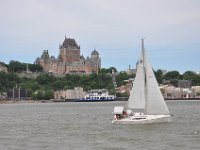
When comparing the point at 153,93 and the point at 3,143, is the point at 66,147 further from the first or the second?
the point at 153,93

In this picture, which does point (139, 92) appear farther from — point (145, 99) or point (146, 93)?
point (145, 99)

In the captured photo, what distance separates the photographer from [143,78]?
2096 inches

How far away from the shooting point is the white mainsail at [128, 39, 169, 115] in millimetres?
52438

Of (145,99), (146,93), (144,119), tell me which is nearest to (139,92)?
(146,93)

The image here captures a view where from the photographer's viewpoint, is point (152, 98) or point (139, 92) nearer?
point (152, 98)

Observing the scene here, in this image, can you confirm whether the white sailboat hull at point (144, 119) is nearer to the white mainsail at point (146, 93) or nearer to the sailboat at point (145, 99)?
the sailboat at point (145, 99)

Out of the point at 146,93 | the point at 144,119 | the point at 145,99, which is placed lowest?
the point at 144,119

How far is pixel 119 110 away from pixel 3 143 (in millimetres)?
14353

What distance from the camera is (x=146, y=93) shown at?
5269cm

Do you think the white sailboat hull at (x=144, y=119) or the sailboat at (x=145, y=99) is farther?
the sailboat at (x=145, y=99)

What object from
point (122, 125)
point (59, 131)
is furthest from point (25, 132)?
point (122, 125)

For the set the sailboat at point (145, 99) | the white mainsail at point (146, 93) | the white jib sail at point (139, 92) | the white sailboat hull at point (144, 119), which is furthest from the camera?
the white jib sail at point (139, 92)

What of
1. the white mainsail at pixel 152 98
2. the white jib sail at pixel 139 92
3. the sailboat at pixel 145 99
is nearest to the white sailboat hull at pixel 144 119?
Result: the sailboat at pixel 145 99

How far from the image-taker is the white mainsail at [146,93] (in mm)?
52438
